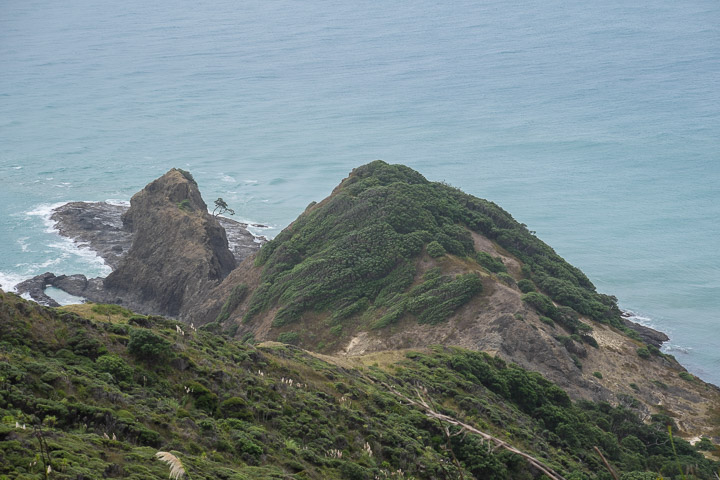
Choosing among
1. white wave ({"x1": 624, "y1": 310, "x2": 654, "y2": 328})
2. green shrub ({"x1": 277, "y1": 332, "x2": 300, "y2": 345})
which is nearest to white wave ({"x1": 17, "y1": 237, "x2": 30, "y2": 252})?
green shrub ({"x1": 277, "y1": 332, "x2": 300, "y2": 345})

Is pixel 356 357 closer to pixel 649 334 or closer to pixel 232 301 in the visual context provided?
pixel 232 301

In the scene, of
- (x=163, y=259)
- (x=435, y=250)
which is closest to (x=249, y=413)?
(x=435, y=250)

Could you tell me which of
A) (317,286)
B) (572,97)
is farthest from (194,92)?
(317,286)

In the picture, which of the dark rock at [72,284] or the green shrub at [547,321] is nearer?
the green shrub at [547,321]

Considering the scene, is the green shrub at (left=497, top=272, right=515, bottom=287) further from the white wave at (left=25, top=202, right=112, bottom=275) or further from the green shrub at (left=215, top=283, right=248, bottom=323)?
the white wave at (left=25, top=202, right=112, bottom=275)

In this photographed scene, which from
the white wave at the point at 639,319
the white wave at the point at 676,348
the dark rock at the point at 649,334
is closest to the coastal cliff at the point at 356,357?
the dark rock at the point at 649,334

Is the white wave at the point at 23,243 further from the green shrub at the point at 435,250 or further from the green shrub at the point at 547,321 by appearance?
the green shrub at the point at 547,321
